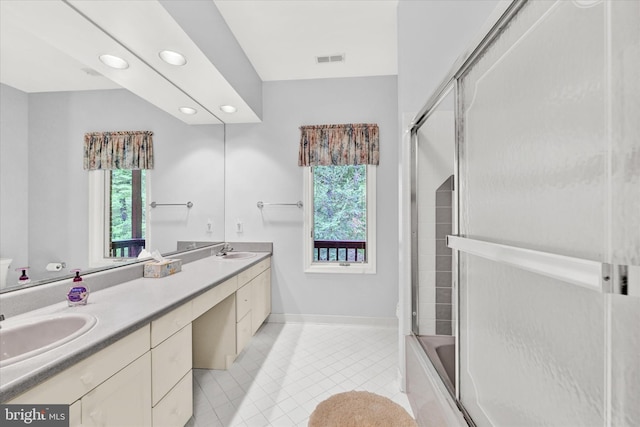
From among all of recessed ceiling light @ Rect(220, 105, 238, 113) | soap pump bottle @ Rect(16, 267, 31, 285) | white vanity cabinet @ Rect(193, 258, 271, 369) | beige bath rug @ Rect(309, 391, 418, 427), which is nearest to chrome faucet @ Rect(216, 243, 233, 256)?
white vanity cabinet @ Rect(193, 258, 271, 369)

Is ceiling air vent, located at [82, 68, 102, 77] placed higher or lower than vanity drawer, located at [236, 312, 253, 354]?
higher

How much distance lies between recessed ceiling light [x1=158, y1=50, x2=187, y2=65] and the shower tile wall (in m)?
1.70

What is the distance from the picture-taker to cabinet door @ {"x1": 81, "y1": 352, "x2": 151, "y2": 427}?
0.95m

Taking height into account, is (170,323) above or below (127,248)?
below

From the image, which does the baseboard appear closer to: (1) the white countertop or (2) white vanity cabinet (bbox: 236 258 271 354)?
(2) white vanity cabinet (bbox: 236 258 271 354)

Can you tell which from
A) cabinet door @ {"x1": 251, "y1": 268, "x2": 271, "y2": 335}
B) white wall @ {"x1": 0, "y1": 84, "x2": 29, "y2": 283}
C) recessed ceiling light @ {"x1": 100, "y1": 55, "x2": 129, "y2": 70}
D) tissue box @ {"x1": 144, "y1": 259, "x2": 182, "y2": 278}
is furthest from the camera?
cabinet door @ {"x1": 251, "y1": 268, "x2": 271, "y2": 335}

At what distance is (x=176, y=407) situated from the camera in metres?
1.44

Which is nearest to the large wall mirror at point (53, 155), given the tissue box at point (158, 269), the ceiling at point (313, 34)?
the tissue box at point (158, 269)

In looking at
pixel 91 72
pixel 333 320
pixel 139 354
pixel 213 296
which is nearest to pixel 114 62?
pixel 91 72

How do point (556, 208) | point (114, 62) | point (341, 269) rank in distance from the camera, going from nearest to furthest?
point (556, 208)
point (114, 62)
point (341, 269)

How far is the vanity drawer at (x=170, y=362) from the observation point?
128cm

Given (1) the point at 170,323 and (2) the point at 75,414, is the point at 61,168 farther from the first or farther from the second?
(2) the point at 75,414

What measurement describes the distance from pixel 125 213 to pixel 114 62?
956 millimetres

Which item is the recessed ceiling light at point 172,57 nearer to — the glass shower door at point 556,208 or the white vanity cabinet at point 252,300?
the white vanity cabinet at point 252,300
